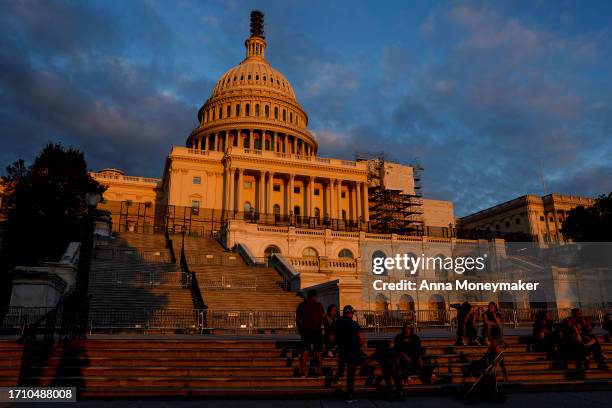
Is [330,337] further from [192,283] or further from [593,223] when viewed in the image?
[593,223]

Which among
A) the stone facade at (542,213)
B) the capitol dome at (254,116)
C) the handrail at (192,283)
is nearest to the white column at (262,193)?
the capitol dome at (254,116)

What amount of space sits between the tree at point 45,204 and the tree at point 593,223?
2082 inches

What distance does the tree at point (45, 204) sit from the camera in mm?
36531

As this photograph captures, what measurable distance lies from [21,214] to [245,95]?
59516 millimetres

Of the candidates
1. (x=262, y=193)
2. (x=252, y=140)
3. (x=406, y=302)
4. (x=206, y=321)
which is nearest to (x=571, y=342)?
(x=206, y=321)

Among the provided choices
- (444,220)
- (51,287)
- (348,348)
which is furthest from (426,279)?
(444,220)

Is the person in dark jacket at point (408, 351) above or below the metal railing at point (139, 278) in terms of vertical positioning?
below

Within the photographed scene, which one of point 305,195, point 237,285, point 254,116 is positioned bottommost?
point 237,285

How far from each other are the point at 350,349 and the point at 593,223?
182 feet

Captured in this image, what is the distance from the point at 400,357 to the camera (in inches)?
436

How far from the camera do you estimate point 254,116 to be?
88688mm

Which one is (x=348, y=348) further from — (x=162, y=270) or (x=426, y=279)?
(x=426, y=279)

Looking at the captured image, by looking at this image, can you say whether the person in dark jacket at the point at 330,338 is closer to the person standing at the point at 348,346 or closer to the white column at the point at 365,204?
the person standing at the point at 348,346

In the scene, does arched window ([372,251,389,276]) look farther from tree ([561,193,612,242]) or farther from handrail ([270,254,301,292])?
tree ([561,193,612,242])
